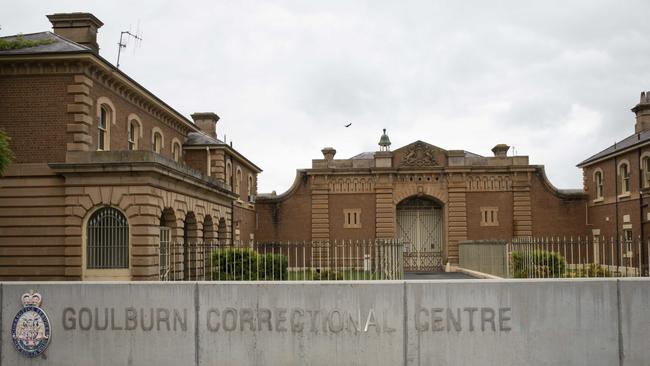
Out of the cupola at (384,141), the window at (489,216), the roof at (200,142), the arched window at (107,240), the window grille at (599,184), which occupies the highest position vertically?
the cupola at (384,141)

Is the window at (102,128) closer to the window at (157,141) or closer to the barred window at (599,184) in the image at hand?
the window at (157,141)

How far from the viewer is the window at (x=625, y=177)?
113 feet

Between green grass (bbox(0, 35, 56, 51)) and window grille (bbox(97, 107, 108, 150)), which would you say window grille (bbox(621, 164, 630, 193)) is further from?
green grass (bbox(0, 35, 56, 51))

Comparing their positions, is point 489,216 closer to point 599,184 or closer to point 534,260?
point 599,184

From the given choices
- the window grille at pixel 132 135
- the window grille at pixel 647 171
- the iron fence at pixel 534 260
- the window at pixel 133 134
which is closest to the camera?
the iron fence at pixel 534 260

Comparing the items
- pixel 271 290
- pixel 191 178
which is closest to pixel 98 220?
pixel 191 178

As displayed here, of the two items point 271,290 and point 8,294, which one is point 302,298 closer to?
point 271,290

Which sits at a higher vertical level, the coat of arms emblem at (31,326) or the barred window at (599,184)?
the barred window at (599,184)

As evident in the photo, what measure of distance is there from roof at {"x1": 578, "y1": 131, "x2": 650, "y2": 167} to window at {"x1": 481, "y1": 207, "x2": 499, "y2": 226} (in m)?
6.99

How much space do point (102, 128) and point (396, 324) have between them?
50.1 feet

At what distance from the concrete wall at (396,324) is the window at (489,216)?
27.5 metres

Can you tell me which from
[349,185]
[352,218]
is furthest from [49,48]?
[352,218]

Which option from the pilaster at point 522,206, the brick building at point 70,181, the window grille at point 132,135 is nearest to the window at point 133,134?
the window grille at point 132,135

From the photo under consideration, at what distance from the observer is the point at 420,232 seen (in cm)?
3922
